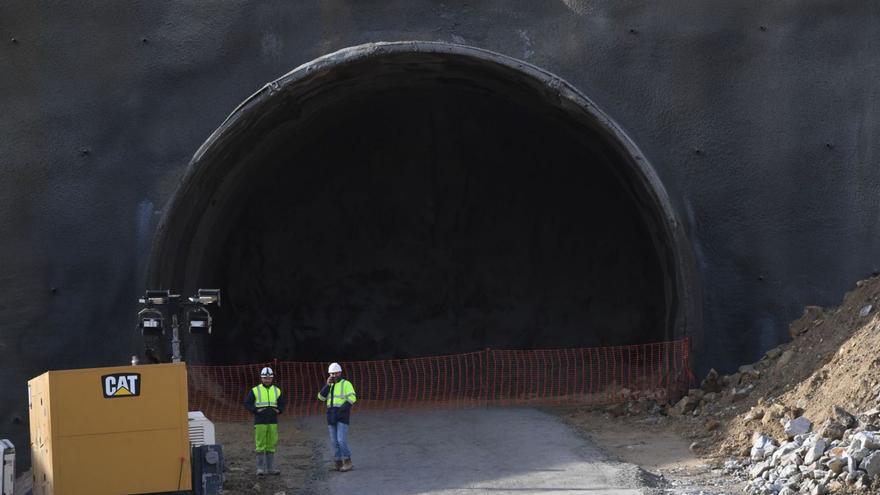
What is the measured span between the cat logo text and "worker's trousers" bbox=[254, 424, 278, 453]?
6.69 feet

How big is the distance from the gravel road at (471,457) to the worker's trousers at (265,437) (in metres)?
0.70

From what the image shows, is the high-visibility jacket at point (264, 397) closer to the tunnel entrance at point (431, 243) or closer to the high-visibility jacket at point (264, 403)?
the high-visibility jacket at point (264, 403)

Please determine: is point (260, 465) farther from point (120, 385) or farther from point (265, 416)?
point (120, 385)

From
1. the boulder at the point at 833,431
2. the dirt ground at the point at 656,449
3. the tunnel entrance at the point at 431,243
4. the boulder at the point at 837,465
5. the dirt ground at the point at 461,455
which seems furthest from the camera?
the tunnel entrance at the point at 431,243

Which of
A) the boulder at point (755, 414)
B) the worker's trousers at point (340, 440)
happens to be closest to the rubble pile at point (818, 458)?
the boulder at point (755, 414)

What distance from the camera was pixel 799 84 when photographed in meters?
15.3

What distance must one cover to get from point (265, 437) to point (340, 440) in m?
0.75

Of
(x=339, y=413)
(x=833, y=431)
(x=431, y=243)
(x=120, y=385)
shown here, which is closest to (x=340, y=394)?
(x=339, y=413)

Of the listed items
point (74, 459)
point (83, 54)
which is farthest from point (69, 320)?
point (74, 459)

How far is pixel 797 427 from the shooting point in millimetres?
11766

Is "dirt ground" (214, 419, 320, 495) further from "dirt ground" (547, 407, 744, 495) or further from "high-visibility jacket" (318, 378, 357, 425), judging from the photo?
"dirt ground" (547, 407, 744, 495)

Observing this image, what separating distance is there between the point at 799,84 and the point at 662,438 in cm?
→ 471

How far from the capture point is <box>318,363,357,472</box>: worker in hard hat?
12234mm

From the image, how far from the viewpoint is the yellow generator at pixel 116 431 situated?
1041 centimetres
